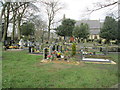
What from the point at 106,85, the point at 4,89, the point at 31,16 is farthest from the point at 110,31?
the point at 4,89

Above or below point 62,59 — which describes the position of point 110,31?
above

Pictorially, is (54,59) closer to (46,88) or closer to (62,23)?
(46,88)

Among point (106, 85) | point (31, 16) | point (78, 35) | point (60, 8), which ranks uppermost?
point (60, 8)

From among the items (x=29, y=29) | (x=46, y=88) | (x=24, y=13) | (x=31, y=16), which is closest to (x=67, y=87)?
(x=46, y=88)

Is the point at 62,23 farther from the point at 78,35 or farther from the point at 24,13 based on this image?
the point at 24,13

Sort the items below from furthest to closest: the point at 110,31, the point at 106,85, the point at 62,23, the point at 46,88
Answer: the point at 62,23 < the point at 110,31 < the point at 106,85 < the point at 46,88

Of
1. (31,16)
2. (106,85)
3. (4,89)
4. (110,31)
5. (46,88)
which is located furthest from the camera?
(110,31)

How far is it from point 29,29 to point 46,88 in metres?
33.4

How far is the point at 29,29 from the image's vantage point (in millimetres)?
35375

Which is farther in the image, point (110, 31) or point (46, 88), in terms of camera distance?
point (110, 31)

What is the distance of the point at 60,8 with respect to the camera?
30.9 metres

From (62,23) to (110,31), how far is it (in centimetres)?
1502

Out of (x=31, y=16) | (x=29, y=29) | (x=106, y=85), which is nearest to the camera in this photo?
(x=106, y=85)

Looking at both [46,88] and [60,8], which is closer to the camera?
[46,88]
